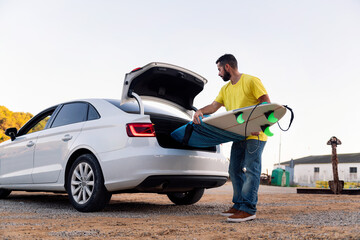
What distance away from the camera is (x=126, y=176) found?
14.9ft

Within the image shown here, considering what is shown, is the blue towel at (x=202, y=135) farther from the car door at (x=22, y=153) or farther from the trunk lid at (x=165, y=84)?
the car door at (x=22, y=153)

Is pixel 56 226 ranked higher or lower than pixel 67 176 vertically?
lower

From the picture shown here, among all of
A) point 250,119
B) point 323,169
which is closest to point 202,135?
point 250,119

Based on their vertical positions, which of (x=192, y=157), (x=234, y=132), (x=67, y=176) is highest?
(x=234, y=132)

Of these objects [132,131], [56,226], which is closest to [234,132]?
[132,131]

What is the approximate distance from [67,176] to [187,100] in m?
2.08

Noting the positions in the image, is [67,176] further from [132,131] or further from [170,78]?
[170,78]

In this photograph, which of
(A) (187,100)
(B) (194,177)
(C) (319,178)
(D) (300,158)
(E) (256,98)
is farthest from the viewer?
(D) (300,158)

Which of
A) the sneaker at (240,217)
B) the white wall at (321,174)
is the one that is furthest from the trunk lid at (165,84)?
the white wall at (321,174)

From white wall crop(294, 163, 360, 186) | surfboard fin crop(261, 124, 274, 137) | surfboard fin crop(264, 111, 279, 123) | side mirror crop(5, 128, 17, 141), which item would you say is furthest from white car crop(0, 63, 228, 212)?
white wall crop(294, 163, 360, 186)

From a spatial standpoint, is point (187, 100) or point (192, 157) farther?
point (187, 100)

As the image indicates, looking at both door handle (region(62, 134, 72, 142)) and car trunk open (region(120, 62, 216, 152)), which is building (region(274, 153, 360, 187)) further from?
door handle (region(62, 134, 72, 142))

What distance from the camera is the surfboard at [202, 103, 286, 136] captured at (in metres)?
4.10

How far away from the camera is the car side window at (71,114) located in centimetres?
545
